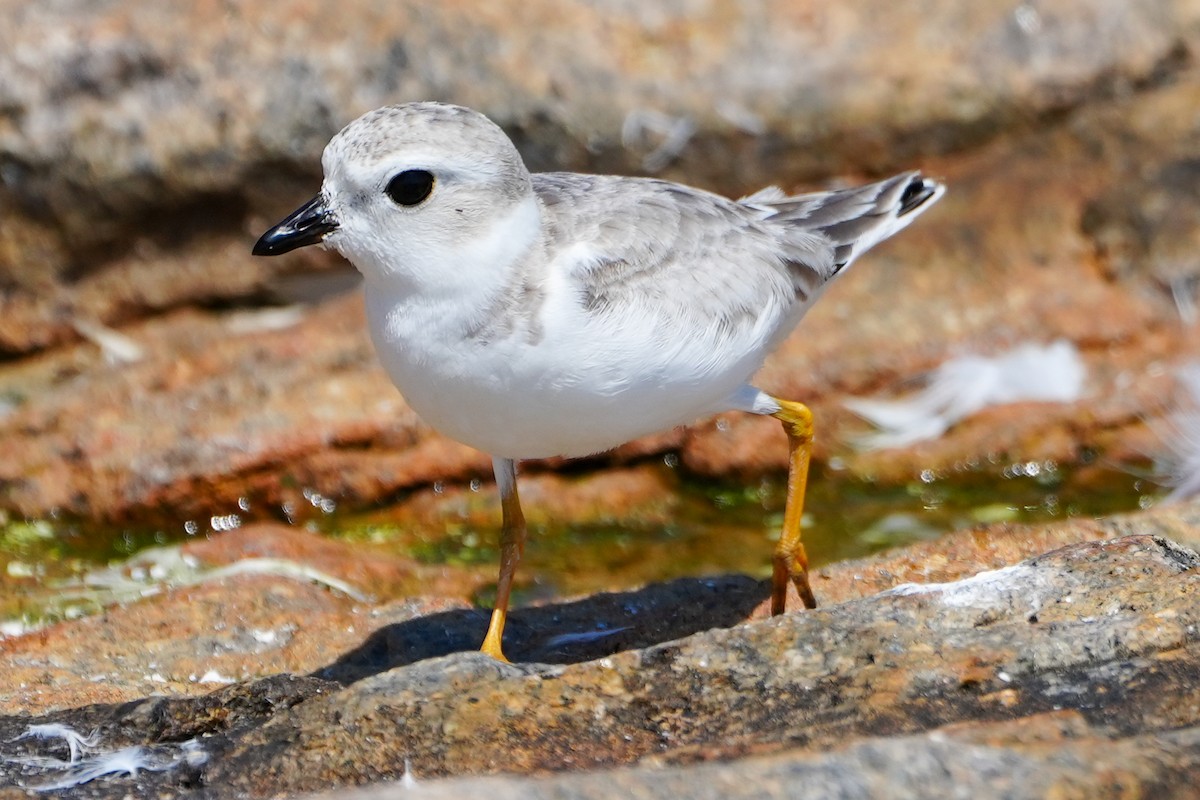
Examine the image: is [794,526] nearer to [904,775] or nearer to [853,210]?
[853,210]

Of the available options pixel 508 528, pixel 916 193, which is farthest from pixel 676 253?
pixel 916 193

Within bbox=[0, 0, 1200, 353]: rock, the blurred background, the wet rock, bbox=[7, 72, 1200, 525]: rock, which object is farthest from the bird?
bbox=[0, 0, 1200, 353]: rock

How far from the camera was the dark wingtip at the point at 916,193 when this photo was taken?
6738 millimetres

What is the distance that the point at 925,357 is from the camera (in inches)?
336

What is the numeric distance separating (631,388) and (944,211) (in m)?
4.94

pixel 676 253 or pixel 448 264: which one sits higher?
pixel 448 264

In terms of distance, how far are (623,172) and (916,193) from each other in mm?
2918

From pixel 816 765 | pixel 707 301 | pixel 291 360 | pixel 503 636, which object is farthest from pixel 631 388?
pixel 291 360

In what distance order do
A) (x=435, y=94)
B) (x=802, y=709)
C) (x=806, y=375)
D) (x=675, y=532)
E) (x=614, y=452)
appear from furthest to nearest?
(x=435, y=94), (x=806, y=375), (x=614, y=452), (x=675, y=532), (x=802, y=709)

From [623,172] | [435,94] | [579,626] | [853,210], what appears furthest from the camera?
[623,172]

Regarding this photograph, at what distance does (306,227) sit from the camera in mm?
5020

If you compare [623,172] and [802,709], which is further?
[623,172]

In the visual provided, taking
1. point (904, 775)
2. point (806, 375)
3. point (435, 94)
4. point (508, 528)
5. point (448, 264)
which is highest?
point (435, 94)

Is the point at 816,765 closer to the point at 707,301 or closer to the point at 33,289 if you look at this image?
the point at 707,301
